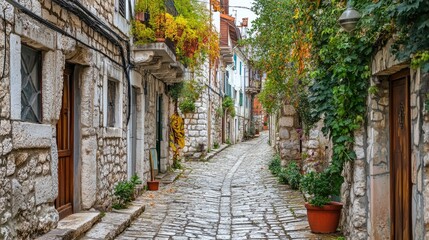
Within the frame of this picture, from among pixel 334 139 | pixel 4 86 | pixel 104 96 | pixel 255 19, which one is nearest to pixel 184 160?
pixel 255 19

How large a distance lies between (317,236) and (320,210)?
0.34m

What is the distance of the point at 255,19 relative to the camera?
1252 centimetres

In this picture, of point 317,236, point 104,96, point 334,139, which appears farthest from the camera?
point 104,96

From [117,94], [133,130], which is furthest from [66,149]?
[133,130]

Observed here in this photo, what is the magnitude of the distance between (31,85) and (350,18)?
3.29 metres

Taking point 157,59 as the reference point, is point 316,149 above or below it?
below

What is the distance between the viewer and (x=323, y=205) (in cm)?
676

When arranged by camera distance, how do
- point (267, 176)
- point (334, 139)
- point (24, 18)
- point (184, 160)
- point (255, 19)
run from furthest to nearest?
1. point (184, 160)
2. point (267, 176)
3. point (255, 19)
4. point (334, 139)
5. point (24, 18)

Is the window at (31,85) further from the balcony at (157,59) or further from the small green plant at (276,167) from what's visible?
the small green plant at (276,167)

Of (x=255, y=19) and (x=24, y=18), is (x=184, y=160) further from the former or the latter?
(x=24, y=18)

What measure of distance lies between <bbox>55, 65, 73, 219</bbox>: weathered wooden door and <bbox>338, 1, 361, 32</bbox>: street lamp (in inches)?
144

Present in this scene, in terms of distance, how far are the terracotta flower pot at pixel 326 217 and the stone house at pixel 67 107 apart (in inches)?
121

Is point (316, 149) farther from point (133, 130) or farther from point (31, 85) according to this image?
point (31, 85)

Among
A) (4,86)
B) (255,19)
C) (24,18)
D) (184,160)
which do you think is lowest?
(184,160)
